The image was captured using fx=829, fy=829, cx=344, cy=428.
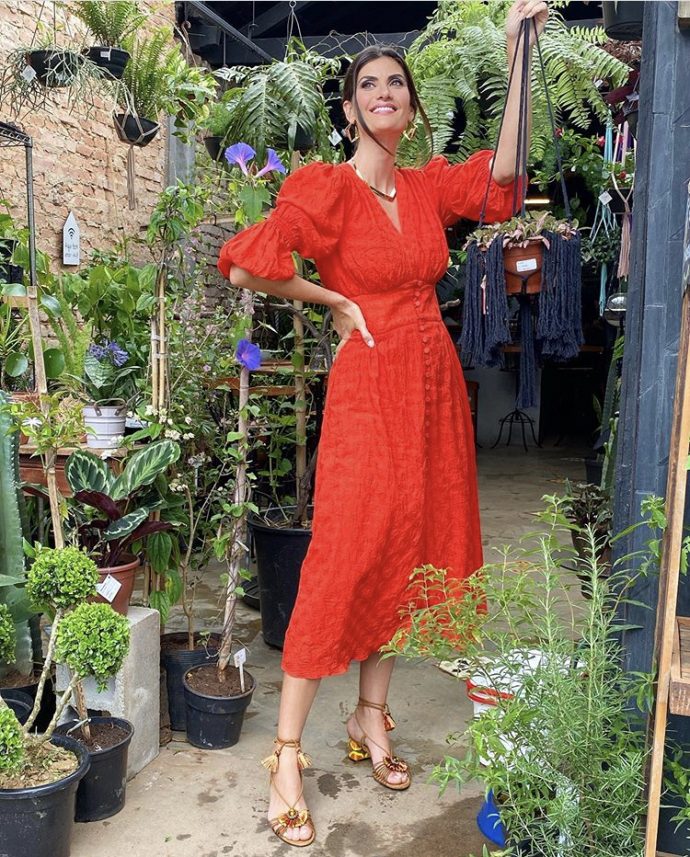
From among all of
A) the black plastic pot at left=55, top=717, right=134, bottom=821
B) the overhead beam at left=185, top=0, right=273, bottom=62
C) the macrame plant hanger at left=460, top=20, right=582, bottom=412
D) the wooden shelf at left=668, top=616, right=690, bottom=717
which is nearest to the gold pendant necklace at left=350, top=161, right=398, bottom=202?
the macrame plant hanger at left=460, top=20, right=582, bottom=412

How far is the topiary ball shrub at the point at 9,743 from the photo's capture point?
66.0 inches

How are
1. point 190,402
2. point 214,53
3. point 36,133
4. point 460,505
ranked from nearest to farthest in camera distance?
point 460,505 < point 190,402 < point 36,133 < point 214,53

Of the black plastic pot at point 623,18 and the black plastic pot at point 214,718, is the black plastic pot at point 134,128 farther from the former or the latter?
the black plastic pot at point 214,718

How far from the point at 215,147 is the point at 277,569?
67.9 inches

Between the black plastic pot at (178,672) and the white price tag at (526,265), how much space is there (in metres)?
1.52

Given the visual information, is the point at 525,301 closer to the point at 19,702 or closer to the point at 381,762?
the point at 381,762

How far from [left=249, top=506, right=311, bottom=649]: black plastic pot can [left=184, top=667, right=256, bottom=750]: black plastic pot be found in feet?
2.21

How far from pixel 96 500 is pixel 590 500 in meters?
1.59

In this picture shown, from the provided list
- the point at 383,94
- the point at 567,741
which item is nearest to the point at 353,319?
the point at 383,94

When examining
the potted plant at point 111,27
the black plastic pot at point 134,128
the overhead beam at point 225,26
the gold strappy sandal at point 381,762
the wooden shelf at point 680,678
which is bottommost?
the gold strappy sandal at point 381,762

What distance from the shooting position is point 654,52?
1.58 m

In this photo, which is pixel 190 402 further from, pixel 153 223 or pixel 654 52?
pixel 654 52

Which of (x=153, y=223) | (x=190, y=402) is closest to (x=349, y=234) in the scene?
(x=153, y=223)

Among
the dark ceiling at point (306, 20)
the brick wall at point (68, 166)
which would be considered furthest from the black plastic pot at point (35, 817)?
the dark ceiling at point (306, 20)
